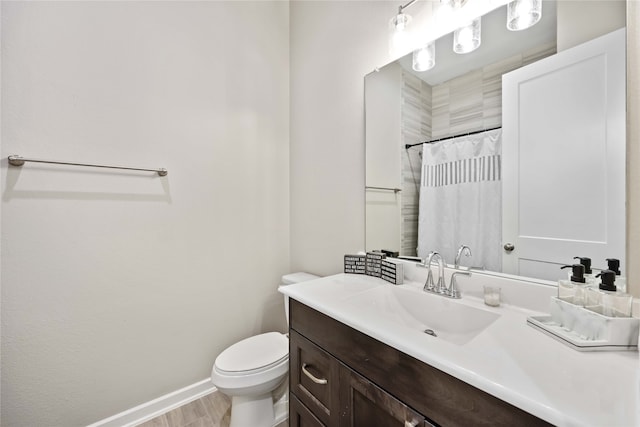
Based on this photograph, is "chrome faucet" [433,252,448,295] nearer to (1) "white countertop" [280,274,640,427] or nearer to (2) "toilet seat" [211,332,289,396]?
(1) "white countertop" [280,274,640,427]

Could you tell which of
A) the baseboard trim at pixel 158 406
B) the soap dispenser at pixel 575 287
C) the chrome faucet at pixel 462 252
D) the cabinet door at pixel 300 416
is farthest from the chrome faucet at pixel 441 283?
the baseboard trim at pixel 158 406

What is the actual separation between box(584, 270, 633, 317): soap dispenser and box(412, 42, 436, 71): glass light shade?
1026mm

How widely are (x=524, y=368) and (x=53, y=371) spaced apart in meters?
1.84

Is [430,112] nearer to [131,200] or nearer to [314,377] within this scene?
[314,377]

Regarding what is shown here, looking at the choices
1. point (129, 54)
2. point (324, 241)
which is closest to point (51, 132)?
point (129, 54)

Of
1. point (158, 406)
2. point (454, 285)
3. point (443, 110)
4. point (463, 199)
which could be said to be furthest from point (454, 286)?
point (158, 406)

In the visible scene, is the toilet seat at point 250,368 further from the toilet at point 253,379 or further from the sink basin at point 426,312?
the sink basin at point 426,312

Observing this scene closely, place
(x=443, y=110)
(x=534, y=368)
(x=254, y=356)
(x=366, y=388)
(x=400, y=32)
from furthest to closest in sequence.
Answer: (x=254, y=356)
(x=400, y=32)
(x=443, y=110)
(x=366, y=388)
(x=534, y=368)

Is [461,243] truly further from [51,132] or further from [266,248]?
[51,132]

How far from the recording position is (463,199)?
110 cm

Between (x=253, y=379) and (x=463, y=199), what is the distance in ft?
4.18

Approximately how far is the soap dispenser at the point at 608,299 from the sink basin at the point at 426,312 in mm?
239

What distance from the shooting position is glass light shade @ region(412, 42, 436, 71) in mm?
1203

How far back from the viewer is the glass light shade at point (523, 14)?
0.91 meters
